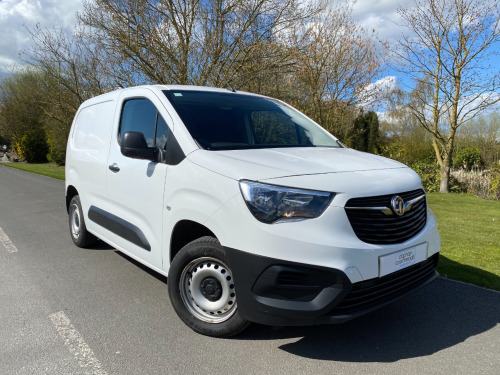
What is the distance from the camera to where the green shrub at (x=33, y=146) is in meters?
41.5

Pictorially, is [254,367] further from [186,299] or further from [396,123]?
[396,123]

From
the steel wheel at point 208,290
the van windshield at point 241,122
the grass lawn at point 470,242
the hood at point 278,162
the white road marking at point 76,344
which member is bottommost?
the white road marking at point 76,344

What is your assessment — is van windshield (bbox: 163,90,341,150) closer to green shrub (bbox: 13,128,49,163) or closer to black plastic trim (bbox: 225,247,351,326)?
black plastic trim (bbox: 225,247,351,326)

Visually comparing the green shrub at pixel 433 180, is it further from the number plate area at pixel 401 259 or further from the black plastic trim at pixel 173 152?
the black plastic trim at pixel 173 152

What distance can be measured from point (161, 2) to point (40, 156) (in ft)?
120

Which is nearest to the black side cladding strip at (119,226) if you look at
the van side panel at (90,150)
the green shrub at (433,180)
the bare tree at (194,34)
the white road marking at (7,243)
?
the van side panel at (90,150)

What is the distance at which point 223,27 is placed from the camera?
1224 centimetres

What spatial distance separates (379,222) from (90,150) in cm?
364

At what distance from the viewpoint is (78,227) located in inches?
223

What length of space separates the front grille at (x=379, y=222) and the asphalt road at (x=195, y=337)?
869 mm

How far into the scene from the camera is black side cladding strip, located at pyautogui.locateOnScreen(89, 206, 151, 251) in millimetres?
3672

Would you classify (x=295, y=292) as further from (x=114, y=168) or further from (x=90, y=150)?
(x=90, y=150)

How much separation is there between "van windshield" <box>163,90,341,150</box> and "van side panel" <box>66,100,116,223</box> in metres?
1.31

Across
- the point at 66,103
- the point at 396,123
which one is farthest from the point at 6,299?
the point at 396,123
